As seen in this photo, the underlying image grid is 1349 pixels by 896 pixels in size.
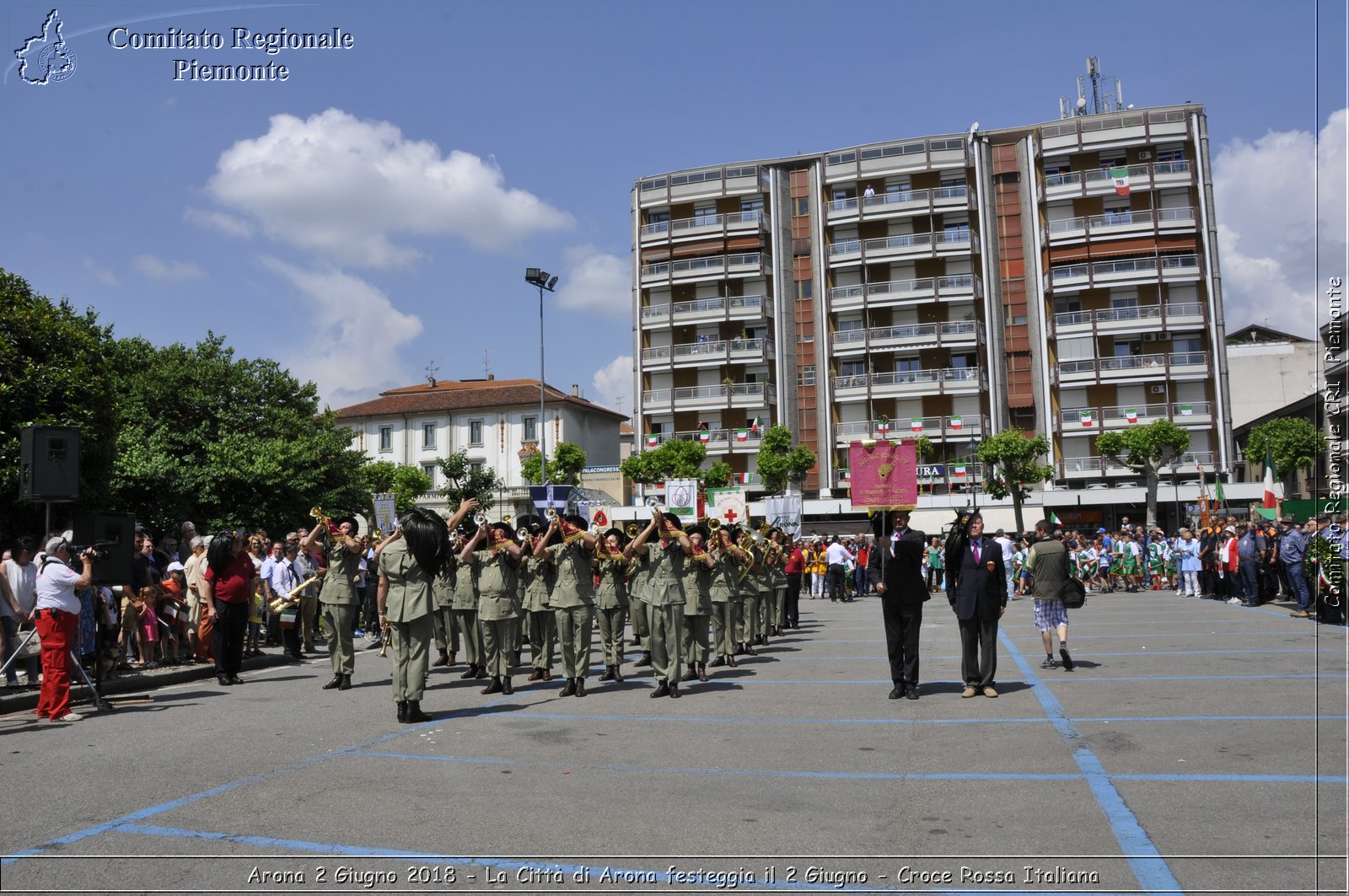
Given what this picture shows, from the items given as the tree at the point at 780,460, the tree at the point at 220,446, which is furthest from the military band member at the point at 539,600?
the tree at the point at 780,460

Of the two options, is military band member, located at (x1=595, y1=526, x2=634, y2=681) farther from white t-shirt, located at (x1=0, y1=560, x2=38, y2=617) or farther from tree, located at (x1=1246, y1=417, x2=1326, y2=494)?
tree, located at (x1=1246, y1=417, x2=1326, y2=494)

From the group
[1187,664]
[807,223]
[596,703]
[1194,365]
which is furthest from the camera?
[807,223]

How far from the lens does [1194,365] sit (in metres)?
55.7

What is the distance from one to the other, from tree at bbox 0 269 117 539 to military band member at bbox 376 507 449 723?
14.0m

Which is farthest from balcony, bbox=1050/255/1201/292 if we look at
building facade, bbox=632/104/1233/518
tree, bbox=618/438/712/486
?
tree, bbox=618/438/712/486

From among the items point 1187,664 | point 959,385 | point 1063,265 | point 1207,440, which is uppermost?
point 1063,265

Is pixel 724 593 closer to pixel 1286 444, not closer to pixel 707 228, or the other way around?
pixel 1286 444

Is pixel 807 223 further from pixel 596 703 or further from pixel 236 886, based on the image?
pixel 236 886

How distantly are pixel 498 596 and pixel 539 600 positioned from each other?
2.19 ft

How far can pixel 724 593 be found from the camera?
14750mm

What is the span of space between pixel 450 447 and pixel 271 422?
41.2 m

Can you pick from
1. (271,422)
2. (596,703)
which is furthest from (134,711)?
(271,422)

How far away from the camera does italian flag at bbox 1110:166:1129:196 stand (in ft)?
185

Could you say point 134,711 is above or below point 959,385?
below
